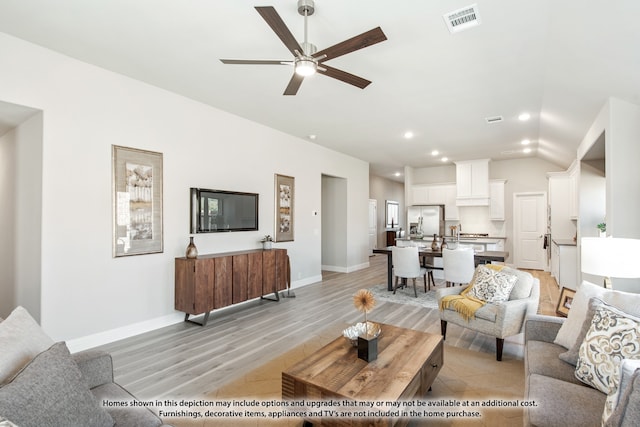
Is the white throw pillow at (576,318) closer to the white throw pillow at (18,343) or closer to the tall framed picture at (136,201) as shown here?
the white throw pillow at (18,343)

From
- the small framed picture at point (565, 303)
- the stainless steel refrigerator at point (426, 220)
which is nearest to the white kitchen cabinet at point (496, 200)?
the stainless steel refrigerator at point (426, 220)

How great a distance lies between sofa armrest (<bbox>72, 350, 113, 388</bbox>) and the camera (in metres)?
1.55

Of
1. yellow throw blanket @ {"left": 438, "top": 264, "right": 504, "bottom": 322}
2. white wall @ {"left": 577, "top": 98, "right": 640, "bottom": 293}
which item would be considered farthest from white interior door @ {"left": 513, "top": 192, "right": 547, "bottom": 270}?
yellow throw blanket @ {"left": 438, "top": 264, "right": 504, "bottom": 322}

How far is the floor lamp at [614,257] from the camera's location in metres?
2.11

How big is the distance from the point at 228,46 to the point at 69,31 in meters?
1.35

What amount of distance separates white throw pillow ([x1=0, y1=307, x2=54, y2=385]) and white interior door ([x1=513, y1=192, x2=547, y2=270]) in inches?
364

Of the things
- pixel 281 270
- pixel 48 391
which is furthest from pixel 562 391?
pixel 281 270

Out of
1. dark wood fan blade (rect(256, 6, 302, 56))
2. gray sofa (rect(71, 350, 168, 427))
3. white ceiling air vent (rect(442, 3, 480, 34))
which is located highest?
white ceiling air vent (rect(442, 3, 480, 34))

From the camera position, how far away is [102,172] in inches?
131

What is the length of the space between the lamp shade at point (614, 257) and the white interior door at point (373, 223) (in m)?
8.19

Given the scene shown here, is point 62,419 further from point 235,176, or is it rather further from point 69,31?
point 235,176

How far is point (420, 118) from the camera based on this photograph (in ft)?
16.0

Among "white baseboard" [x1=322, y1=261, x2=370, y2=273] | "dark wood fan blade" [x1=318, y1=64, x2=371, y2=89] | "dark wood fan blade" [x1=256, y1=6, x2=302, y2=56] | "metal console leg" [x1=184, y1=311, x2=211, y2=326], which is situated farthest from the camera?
"white baseboard" [x1=322, y1=261, x2=370, y2=273]

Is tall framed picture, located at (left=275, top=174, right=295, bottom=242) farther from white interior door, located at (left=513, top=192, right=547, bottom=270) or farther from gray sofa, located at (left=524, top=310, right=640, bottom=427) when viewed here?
white interior door, located at (left=513, top=192, right=547, bottom=270)
